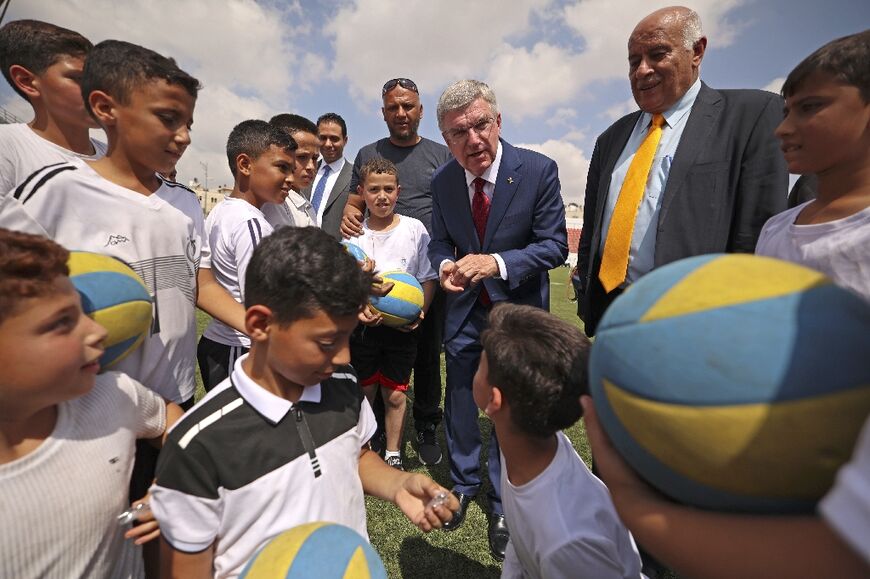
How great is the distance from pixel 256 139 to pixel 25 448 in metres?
2.37

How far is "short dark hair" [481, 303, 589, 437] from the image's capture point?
1825 millimetres

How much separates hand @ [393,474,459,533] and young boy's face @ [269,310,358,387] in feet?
2.05

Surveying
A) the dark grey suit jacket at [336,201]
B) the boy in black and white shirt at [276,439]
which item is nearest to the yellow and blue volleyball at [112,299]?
the boy in black and white shirt at [276,439]

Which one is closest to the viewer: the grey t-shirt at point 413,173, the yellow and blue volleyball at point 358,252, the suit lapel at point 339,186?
the yellow and blue volleyball at point 358,252

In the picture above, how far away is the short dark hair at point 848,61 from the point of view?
5.02 ft

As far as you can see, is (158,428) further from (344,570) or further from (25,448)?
(344,570)

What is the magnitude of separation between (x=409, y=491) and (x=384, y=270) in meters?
2.40

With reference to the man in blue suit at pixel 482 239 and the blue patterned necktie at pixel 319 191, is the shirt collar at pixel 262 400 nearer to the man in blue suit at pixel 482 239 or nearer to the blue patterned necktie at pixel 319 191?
the man in blue suit at pixel 482 239

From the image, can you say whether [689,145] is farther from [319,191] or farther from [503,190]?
[319,191]

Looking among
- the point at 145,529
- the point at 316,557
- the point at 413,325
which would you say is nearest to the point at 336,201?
the point at 413,325

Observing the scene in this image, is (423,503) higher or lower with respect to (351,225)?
lower

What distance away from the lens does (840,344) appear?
90cm

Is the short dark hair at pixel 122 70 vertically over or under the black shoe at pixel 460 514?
over

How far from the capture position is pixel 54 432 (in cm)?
145
